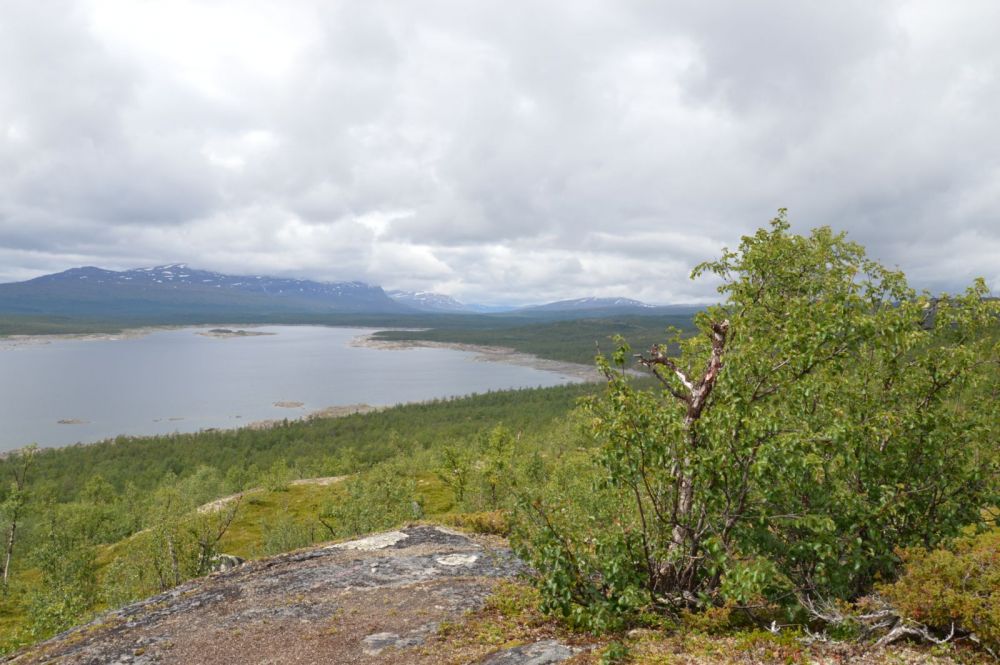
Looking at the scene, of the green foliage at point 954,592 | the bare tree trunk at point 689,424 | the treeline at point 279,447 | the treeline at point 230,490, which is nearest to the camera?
the green foliage at point 954,592

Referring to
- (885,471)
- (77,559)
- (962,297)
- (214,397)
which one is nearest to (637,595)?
(885,471)

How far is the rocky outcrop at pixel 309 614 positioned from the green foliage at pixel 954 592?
6.09 m

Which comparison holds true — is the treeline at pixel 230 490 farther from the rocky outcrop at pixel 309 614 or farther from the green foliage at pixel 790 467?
the rocky outcrop at pixel 309 614

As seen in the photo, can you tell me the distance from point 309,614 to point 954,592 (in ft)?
47.3

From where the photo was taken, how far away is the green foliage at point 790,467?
1009 cm

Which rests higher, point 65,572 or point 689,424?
point 689,424

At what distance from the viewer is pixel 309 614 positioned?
15.2 m

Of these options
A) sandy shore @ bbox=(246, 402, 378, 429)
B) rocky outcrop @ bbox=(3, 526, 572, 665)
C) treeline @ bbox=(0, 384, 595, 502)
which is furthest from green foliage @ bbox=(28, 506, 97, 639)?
sandy shore @ bbox=(246, 402, 378, 429)

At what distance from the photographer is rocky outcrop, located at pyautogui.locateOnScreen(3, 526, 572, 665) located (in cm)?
1297

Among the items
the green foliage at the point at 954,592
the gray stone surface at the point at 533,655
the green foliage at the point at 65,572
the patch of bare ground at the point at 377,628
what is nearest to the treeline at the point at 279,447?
the green foliage at the point at 65,572

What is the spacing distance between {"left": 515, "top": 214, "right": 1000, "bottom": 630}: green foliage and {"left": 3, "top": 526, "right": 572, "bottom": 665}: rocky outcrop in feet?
7.38

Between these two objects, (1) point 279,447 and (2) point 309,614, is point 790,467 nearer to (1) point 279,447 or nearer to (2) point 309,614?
(2) point 309,614

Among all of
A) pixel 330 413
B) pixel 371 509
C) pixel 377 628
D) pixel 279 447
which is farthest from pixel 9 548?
pixel 330 413

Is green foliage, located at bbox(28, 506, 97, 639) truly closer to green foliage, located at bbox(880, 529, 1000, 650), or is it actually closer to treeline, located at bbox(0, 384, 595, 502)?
green foliage, located at bbox(880, 529, 1000, 650)
